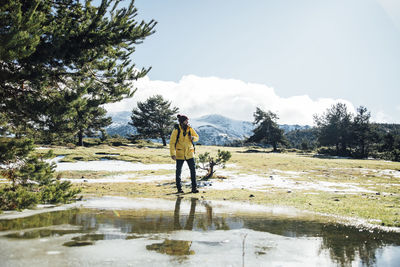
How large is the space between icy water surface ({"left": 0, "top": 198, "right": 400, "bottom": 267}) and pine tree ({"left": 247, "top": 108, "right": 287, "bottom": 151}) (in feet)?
205

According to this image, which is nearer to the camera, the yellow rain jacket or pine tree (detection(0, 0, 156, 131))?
pine tree (detection(0, 0, 156, 131))

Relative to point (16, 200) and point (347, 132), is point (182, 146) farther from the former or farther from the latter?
point (347, 132)

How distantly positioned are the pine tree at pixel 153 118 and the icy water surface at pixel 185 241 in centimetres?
5619

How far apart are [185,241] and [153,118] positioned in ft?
193

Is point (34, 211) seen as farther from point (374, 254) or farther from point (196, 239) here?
point (374, 254)

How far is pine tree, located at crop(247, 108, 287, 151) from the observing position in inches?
2581

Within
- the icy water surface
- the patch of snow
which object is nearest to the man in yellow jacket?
the icy water surface

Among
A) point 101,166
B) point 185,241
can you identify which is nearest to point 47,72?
point 185,241

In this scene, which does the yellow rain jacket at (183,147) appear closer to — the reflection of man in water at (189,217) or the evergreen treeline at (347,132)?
the reflection of man in water at (189,217)

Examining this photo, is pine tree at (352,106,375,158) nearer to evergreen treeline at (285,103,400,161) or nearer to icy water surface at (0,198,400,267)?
evergreen treeline at (285,103,400,161)

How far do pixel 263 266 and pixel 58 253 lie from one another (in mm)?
2313

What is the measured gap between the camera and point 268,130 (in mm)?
66688

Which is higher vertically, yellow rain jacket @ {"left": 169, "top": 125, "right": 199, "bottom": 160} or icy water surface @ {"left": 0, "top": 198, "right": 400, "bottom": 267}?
yellow rain jacket @ {"left": 169, "top": 125, "right": 199, "bottom": 160}

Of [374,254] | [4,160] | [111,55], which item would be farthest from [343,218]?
[111,55]
